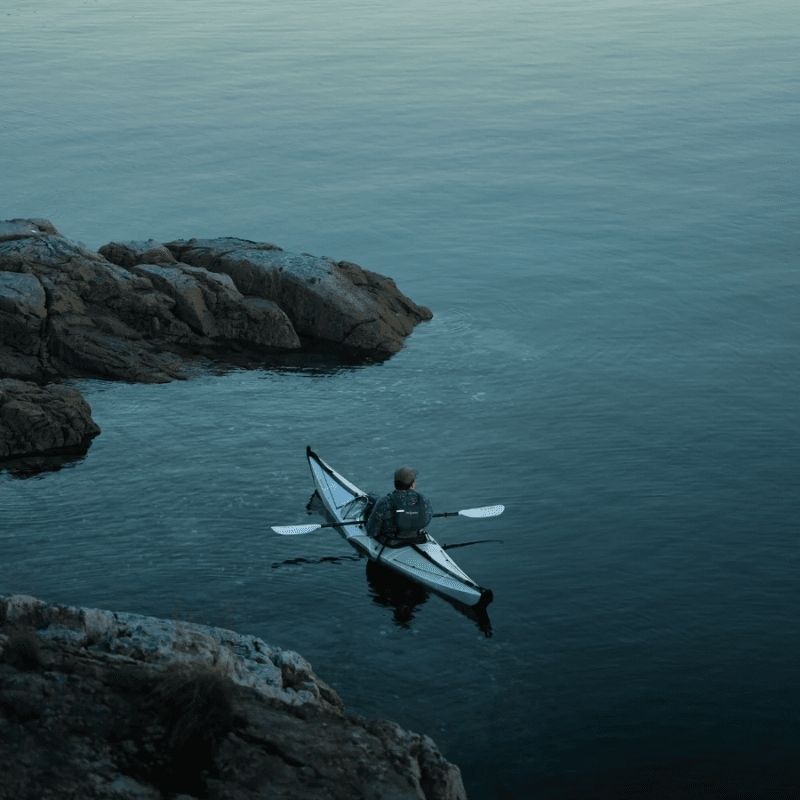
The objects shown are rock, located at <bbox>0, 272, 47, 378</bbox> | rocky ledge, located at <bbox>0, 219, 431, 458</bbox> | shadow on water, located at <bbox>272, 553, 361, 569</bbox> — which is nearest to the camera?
shadow on water, located at <bbox>272, 553, 361, 569</bbox>

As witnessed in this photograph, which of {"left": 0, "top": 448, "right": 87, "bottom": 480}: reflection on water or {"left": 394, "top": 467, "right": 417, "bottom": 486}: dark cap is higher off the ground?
{"left": 394, "top": 467, "right": 417, "bottom": 486}: dark cap

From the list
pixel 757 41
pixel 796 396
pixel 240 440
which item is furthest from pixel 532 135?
pixel 240 440

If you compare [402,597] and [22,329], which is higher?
[22,329]

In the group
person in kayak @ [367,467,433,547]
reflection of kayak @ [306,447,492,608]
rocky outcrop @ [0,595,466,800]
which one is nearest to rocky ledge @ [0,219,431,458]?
reflection of kayak @ [306,447,492,608]

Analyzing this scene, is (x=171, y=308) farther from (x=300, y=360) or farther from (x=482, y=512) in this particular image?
(x=482, y=512)

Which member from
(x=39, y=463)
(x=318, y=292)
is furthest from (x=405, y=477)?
(x=318, y=292)

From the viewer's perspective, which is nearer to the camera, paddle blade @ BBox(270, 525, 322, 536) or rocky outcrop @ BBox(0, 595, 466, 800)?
rocky outcrop @ BBox(0, 595, 466, 800)

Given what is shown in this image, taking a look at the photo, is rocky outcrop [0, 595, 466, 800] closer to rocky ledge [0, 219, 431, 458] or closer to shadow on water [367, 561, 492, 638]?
shadow on water [367, 561, 492, 638]

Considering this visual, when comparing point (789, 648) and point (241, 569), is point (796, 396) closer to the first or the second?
point (789, 648)
